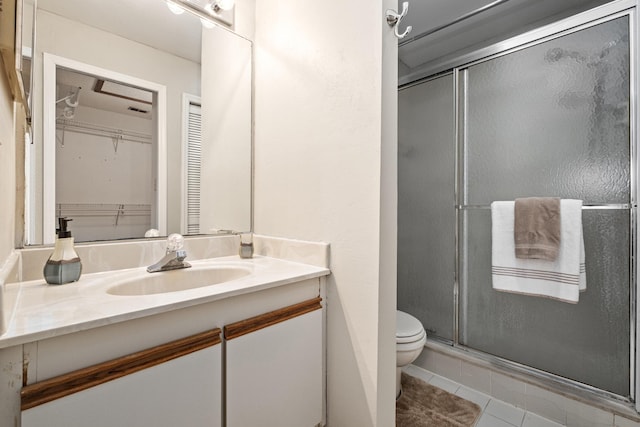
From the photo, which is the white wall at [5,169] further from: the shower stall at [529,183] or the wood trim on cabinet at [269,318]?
the shower stall at [529,183]

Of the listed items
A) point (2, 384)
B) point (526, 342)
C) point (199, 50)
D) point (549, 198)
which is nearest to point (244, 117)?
point (199, 50)

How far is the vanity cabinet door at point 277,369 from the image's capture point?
84cm

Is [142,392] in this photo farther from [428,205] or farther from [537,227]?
[428,205]

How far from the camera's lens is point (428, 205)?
213 cm

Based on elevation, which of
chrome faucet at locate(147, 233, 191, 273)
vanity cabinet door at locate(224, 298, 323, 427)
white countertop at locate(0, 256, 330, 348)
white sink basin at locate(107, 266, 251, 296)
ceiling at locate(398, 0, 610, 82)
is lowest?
vanity cabinet door at locate(224, 298, 323, 427)

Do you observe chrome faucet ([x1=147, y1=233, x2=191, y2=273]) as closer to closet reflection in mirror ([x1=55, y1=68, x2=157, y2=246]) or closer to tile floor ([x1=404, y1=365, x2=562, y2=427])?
closet reflection in mirror ([x1=55, y1=68, x2=157, y2=246])

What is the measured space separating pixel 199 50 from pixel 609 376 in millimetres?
2559

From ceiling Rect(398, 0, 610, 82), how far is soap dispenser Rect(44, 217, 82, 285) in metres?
2.27

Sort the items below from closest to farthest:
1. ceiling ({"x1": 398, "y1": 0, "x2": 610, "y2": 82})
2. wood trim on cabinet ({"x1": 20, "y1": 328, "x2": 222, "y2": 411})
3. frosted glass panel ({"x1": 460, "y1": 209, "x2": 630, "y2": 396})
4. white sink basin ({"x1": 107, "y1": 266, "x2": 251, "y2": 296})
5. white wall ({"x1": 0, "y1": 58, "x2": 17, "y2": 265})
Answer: wood trim on cabinet ({"x1": 20, "y1": 328, "x2": 222, "y2": 411}) → white wall ({"x1": 0, "y1": 58, "x2": 17, "y2": 265}) → white sink basin ({"x1": 107, "y1": 266, "x2": 251, "y2": 296}) → frosted glass panel ({"x1": 460, "y1": 209, "x2": 630, "y2": 396}) → ceiling ({"x1": 398, "y1": 0, "x2": 610, "y2": 82})

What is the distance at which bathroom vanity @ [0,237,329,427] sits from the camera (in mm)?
565

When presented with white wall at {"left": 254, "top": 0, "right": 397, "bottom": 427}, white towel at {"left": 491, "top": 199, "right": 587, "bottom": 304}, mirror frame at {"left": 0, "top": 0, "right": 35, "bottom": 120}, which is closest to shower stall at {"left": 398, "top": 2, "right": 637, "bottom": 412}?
white towel at {"left": 491, "top": 199, "right": 587, "bottom": 304}

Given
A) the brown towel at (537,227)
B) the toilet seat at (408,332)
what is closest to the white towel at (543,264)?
the brown towel at (537,227)

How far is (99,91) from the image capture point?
3.60 feet

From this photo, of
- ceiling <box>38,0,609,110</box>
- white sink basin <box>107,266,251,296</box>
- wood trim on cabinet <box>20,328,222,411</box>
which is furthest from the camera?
ceiling <box>38,0,609,110</box>
